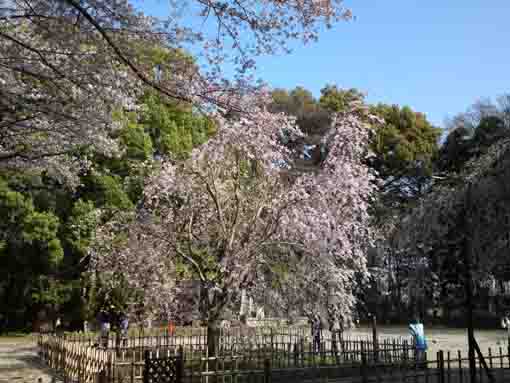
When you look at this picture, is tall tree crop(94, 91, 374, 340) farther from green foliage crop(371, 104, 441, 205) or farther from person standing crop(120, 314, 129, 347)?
green foliage crop(371, 104, 441, 205)

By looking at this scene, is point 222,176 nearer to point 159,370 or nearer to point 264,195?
point 264,195

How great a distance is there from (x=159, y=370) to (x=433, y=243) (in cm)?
525

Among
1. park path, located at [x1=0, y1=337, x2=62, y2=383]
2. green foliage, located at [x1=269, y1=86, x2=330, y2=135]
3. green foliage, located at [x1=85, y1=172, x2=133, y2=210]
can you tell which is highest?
green foliage, located at [x1=269, y1=86, x2=330, y2=135]

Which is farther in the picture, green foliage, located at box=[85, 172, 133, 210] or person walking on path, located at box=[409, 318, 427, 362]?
green foliage, located at box=[85, 172, 133, 210]

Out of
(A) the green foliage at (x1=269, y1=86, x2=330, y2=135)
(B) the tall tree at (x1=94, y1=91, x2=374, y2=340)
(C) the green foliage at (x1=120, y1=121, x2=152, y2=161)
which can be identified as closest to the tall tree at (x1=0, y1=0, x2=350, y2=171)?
→ (B) the tall tree at (x1=94, y1=91, x2=374, y2=340)

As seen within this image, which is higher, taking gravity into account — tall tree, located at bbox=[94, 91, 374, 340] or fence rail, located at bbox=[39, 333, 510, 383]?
tall tree, located at bbox=[94, 91, 374, 340]

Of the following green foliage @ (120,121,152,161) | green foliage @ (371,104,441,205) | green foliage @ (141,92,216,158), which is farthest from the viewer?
green foliage @ (371,104,441,205)

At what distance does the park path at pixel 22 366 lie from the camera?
12.6m

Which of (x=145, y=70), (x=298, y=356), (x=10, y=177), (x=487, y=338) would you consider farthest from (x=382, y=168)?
(x=145, y=70)

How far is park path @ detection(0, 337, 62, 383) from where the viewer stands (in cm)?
1264

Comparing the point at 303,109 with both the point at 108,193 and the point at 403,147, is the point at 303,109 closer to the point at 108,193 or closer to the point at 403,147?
the point at 403,147

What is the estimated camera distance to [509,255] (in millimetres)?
8883

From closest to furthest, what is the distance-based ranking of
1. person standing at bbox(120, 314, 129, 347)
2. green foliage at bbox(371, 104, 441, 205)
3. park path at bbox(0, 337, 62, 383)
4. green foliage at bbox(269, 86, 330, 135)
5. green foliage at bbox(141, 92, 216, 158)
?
park path at bbox(0, 337, 62, 383)
person standing at bbox(120, 314, 129, 347)
green foliage at bbox(141, 92, 216, 158)
green foliage at bbox(269, 86, 330, 135)
green foliage at bbox(371, 104, 441, 205)

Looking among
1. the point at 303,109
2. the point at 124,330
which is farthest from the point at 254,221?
the point at 303,109
